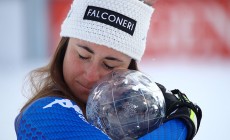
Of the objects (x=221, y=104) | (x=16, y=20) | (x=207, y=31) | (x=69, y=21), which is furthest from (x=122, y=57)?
(x=16, y=20)

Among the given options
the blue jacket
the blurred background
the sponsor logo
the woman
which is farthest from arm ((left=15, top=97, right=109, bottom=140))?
the blurred background

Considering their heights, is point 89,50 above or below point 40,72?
above

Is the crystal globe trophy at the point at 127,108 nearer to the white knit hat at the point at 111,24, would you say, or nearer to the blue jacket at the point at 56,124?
the blue jacket at the point at 56,124

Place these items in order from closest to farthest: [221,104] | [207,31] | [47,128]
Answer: [47,128]
[221,104]
[207,31]

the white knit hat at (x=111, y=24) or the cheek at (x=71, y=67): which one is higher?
the white knit hat at (x=111, y=24)

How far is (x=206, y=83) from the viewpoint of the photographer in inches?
159

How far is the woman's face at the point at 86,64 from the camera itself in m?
1.92

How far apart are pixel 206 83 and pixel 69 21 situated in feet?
7.12

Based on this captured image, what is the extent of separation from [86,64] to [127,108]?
1.21 ft

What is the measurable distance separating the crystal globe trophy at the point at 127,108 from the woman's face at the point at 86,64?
8.7 inches

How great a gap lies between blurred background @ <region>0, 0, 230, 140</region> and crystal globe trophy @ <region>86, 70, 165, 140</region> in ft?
7.17

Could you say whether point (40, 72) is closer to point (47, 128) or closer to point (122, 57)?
point (122, 57)

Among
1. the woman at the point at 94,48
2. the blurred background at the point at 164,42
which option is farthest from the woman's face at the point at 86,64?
the blurred background at the point at 164,42

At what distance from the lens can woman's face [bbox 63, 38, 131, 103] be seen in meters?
1.92
